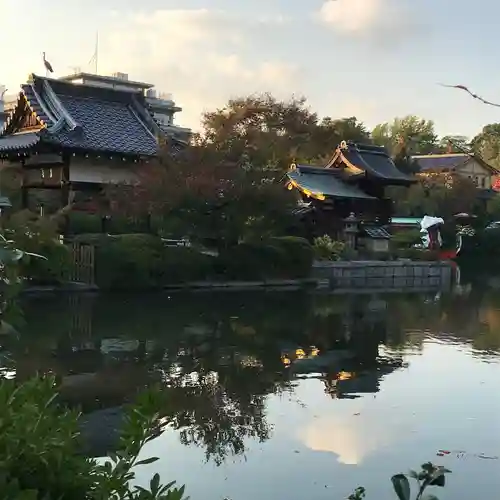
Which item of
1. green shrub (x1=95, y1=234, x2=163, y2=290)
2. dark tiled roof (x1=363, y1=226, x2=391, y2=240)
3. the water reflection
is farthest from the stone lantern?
green shrub (x1=95, y1=234, x2=163, y2=290)

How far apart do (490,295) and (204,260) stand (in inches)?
352

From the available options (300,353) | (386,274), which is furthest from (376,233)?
(300,353)

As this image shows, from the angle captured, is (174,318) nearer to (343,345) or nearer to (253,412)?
(343,345)

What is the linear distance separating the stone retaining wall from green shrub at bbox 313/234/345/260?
43.4 inches

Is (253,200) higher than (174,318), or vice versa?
(253,200)

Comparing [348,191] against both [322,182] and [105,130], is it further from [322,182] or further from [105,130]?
[105,130]

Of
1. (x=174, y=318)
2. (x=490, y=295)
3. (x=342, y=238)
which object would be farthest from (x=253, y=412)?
(x=342, y=238)

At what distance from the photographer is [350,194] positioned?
3256cm

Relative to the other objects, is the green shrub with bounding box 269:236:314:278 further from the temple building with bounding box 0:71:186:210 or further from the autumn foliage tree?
the temple building with bounding box 0:71:186:210

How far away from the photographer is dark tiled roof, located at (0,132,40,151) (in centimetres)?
2119

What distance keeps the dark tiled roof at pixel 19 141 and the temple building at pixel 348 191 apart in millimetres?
11355

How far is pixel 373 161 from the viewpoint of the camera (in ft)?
116

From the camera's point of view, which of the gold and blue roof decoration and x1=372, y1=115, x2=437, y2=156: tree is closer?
the gold and blue roof decoration

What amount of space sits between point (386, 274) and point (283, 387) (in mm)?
18646
